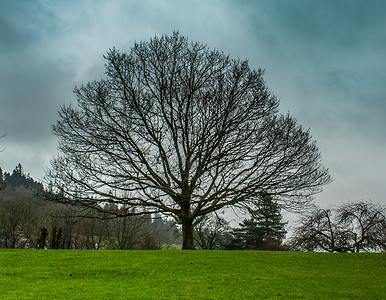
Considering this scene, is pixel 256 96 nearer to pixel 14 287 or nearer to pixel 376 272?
pixel 376 272

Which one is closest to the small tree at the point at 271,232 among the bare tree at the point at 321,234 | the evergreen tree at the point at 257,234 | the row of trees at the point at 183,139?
the evergreen tree at the point at 257,234

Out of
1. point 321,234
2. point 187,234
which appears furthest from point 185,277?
point 321,234

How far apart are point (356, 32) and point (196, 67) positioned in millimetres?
8408

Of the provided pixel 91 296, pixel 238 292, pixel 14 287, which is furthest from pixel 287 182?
pixel 14 287

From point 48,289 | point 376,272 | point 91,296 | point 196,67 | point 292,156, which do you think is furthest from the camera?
point 196,67

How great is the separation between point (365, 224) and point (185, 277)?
21.8 meters

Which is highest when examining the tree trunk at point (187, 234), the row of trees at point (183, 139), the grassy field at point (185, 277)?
the row of trees at point (183, 139)

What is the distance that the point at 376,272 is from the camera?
10.8m

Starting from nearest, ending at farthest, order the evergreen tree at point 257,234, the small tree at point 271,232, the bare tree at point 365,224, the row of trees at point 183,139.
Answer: the row of trees at point 183,139, the bare tree at point 365,224, the small tree at point 271,232, the evergreen tree at point 257,234

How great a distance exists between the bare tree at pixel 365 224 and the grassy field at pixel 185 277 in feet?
39.6

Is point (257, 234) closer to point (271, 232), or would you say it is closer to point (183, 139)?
point (271, 232)

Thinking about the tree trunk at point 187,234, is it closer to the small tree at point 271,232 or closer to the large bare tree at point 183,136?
the large bare tree at point 183,136

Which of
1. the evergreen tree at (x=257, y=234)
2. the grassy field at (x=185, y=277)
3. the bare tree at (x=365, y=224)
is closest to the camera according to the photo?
the grassy field at (x=185, y=277)

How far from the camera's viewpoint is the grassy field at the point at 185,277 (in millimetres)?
6876
